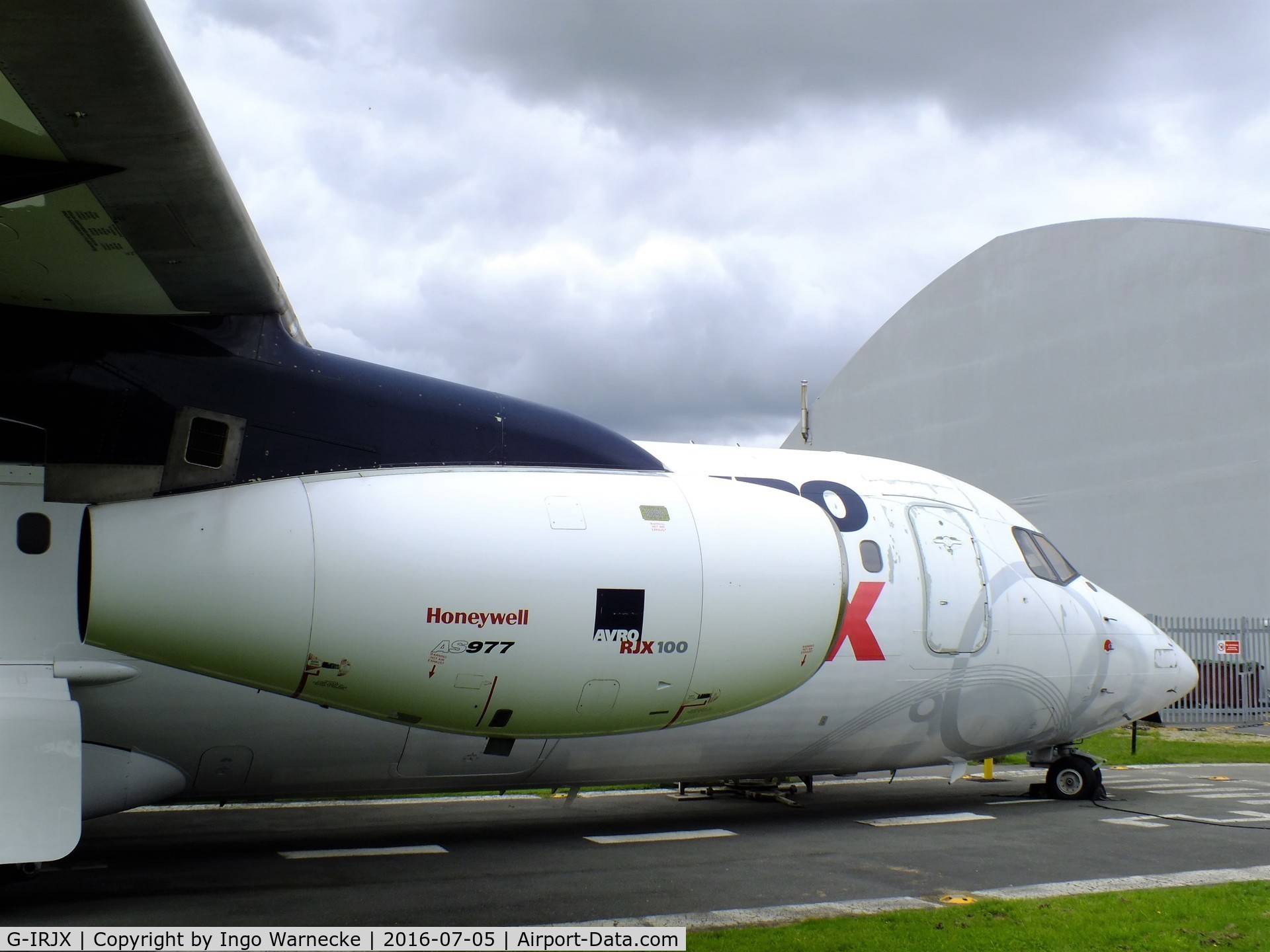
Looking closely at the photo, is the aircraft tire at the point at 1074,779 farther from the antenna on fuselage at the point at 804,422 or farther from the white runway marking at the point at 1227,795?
the antenna on fuselage at the point at 804,422

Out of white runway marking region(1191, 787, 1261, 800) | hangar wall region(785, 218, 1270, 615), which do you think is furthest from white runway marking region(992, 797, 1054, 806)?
hangar wall region(785, 218, 1270, 615)

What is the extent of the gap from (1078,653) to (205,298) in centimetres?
1012

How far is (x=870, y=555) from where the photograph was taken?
10555mm

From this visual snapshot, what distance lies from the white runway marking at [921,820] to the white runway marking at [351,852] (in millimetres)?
4588

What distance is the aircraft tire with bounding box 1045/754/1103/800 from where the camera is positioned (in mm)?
12617

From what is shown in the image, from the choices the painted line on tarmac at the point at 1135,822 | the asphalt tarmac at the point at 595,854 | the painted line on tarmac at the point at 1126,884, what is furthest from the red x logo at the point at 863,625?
the painted line on tarmac at the point at 1135,822

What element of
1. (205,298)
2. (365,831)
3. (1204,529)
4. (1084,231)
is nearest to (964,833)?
(365,831)

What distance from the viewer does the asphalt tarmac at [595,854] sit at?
763 centimetres

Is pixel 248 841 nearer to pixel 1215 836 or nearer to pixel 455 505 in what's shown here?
pixel 455 505

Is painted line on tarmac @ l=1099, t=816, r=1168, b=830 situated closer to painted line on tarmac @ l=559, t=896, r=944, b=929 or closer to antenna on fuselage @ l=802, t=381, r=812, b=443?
painted line on tarmac @ l=559, t=896, r=944, b=929

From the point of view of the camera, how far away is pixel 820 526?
5.59 m

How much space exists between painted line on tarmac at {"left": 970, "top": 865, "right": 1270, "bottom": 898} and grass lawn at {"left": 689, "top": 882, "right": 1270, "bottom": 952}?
0.84 feet

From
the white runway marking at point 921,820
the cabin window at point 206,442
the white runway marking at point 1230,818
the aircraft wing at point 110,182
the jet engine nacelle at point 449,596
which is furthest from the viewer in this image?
the white runway marking at point 1230,818

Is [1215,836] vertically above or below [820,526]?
below
